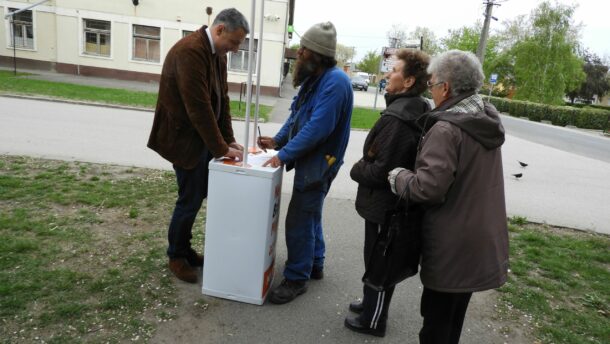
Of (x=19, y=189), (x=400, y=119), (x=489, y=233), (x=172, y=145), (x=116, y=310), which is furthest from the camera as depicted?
(x=19, y=189)

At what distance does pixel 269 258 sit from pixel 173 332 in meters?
0.80

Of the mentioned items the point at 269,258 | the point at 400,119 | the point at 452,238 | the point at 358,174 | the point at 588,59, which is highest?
the point at 588,59

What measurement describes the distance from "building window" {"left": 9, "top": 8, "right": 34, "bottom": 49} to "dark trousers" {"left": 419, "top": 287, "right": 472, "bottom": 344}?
2505 cm

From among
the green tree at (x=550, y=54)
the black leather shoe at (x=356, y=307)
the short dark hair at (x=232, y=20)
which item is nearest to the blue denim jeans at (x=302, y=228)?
the black leather shoe at (x=356, y=307)

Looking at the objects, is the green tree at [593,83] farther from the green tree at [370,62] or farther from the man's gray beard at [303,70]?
the man's gray beard at [303,70]

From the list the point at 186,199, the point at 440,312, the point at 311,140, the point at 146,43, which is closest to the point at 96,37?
the point at 146,43

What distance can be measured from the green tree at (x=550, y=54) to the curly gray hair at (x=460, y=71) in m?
38.9

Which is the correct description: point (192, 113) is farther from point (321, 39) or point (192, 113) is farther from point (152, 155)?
point (152, 155)

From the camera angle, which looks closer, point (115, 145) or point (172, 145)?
point (172, 145)

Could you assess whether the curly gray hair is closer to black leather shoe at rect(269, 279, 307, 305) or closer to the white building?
black leather shoe at rect(269, 279, 307, 305)

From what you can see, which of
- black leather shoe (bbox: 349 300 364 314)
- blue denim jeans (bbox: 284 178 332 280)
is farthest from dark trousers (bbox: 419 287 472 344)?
blue denim jeans (bbox: 284 178 332 280)

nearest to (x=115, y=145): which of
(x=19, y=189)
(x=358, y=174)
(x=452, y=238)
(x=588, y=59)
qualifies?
(x=19, y=189)

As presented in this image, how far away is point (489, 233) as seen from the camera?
2.21m

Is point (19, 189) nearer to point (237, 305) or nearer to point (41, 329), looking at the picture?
point (41, 329)
